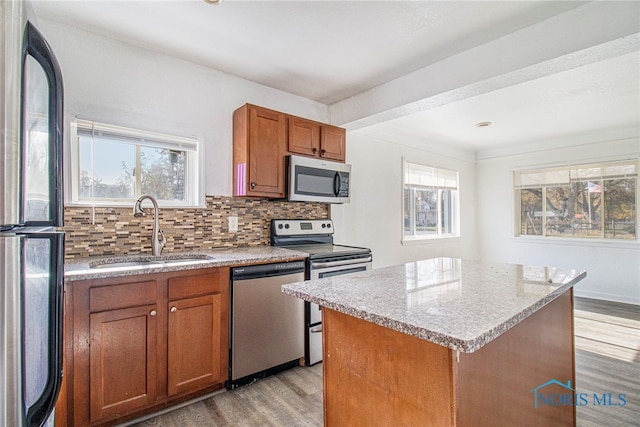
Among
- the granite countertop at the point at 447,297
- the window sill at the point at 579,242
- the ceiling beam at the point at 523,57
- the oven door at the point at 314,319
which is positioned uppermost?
the ceiling beam at the point at 523,57

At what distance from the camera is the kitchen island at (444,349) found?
92 cm

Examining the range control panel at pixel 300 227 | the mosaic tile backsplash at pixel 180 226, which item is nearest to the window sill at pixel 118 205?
the mosaic tile backsplash at pixel 180 226

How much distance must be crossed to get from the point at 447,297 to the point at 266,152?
198 centimetres

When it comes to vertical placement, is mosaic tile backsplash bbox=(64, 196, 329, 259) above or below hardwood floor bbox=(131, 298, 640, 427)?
above

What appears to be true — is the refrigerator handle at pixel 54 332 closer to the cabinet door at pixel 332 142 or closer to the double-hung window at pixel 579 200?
the cabinet door at pixel 332 142

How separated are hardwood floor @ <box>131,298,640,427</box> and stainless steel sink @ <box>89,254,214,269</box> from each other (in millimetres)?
906

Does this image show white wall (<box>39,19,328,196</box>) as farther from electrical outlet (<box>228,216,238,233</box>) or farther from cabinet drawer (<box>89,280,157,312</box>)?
cabinet drawer (<box>89,280,157,312</box>)

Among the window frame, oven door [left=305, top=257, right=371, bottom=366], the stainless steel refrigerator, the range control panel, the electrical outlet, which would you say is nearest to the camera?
the stainless steel refrigerator

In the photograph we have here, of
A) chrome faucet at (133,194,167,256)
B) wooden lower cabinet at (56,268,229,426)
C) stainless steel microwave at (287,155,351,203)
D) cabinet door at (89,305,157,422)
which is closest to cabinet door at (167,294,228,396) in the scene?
wooden lower cabinet at (56,268,229,426)

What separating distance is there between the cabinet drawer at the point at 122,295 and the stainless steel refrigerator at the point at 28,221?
0.82 metres

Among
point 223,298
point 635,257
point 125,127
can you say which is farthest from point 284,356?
point 635,257

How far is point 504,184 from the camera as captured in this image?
18.1 ft

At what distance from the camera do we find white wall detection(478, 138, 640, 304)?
434 cm

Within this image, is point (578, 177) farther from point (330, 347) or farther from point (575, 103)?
point (330, 347)
